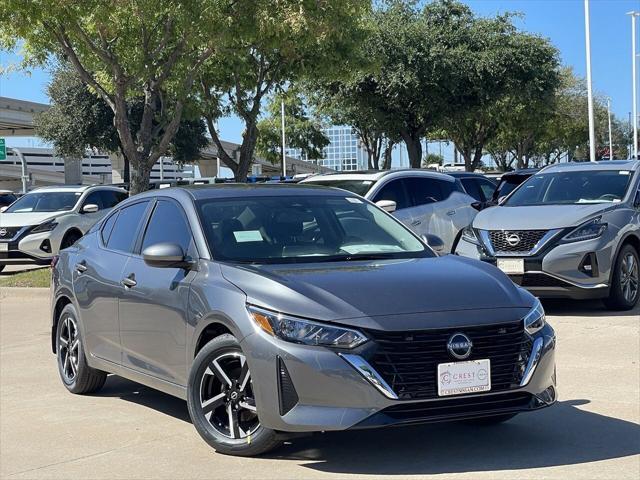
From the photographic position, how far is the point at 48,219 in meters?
19.0

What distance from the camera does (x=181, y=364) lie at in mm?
5809

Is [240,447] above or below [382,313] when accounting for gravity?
below

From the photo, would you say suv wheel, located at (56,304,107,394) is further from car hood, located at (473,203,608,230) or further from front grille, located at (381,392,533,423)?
car hood, located at (473,203,608,230)

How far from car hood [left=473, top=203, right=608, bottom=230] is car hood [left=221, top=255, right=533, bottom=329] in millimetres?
5458

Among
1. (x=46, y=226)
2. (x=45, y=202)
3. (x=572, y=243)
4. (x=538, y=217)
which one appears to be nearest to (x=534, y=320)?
(x=572, y=243)

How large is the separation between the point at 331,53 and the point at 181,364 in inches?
632

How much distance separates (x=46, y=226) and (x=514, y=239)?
10970 millimetres

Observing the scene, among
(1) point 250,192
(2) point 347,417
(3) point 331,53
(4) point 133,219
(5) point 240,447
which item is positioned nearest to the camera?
(2) point 347,417

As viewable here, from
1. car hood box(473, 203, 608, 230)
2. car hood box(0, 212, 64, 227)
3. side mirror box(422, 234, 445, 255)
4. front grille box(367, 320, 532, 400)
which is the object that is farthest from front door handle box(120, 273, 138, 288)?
car hood box(0, 212, 64, 227)

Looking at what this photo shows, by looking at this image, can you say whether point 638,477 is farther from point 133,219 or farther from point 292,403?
point 133,219

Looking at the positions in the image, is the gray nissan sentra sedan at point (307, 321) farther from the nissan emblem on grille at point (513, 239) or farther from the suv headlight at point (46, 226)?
the suv headlight at point (46, 226)

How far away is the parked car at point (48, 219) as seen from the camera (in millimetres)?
18391

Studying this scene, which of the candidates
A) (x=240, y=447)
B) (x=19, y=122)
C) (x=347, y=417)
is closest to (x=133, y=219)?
(x=240, y=447)

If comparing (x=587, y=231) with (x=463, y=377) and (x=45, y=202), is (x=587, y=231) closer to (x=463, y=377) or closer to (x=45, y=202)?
(x=463, y=377)
